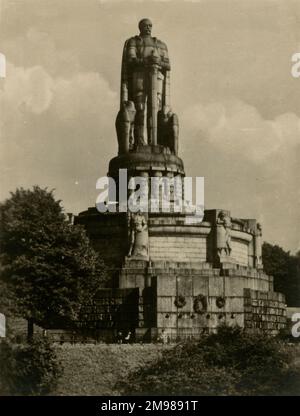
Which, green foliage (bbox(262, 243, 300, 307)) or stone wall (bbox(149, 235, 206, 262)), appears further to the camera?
green foliage (bbox(262, 243, 300, 307))

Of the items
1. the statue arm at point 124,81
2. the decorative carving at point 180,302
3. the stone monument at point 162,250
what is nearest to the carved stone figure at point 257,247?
the stone monument at point 162,250

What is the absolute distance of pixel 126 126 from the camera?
4012 centimetres

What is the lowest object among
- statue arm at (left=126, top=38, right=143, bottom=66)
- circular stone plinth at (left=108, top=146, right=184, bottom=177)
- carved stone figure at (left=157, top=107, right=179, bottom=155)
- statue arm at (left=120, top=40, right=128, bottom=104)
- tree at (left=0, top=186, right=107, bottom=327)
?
tree at (left=0, top=186, right=107, bottom=327)

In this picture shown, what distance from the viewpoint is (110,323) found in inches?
1276

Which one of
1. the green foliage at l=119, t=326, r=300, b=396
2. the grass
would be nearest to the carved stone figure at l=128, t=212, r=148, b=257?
the grass

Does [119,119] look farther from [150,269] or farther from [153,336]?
[153,336]

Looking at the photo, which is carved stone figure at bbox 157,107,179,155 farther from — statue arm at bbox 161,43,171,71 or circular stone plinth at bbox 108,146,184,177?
statue arm at bbox 161,43,171,71

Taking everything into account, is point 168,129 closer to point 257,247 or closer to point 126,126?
point 126,126

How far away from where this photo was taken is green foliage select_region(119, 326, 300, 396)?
23.5m

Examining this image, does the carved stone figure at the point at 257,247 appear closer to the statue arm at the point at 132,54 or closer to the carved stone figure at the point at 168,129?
the carved stone figure at the point at 168,129

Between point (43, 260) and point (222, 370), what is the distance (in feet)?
28.1

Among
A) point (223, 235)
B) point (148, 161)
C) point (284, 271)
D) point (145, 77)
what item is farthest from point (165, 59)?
point (284, 271)

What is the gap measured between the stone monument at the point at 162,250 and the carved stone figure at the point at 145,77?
0.05 m

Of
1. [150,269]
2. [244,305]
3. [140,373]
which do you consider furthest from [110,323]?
[140,373]
